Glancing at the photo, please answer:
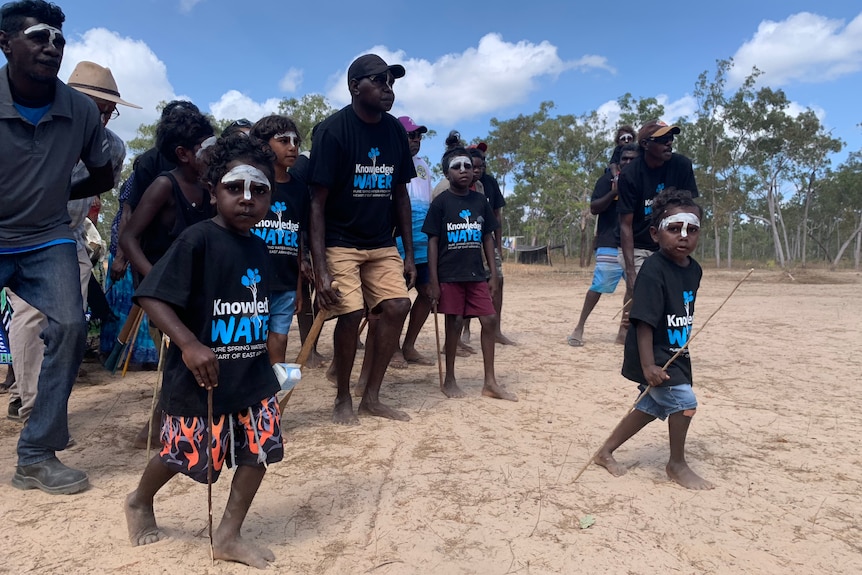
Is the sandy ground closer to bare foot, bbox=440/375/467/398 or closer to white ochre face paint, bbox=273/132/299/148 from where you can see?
bare foot, bbox=440/375/467/398

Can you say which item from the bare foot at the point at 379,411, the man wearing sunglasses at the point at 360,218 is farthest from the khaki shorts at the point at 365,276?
the bare foot at the point at 379,411

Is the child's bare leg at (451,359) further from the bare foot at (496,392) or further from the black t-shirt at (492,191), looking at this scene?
the black t-shirt at (492,191)

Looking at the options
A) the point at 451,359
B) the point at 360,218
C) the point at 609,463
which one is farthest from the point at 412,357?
the point at 609,463

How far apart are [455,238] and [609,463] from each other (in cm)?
224

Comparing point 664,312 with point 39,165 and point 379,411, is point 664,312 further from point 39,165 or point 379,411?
point 39,165

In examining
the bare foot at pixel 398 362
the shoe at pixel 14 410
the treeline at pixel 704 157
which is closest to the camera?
the shoe at pixel 14 410

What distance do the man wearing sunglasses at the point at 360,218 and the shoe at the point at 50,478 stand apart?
1587mm

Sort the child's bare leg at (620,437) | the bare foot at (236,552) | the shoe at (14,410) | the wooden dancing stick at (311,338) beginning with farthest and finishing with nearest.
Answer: the shoe at (14,410) → the child's bare leg at (620,437) → the wooden dancing stick at (311,338) → the bare foot at (236,552)

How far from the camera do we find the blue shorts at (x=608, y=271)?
700 centimetres

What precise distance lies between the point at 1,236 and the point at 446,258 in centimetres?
298

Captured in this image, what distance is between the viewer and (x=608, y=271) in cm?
702

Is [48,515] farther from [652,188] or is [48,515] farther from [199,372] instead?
[652,188]

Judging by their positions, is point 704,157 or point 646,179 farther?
point 704,157

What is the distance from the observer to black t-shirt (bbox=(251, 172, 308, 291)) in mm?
4051
